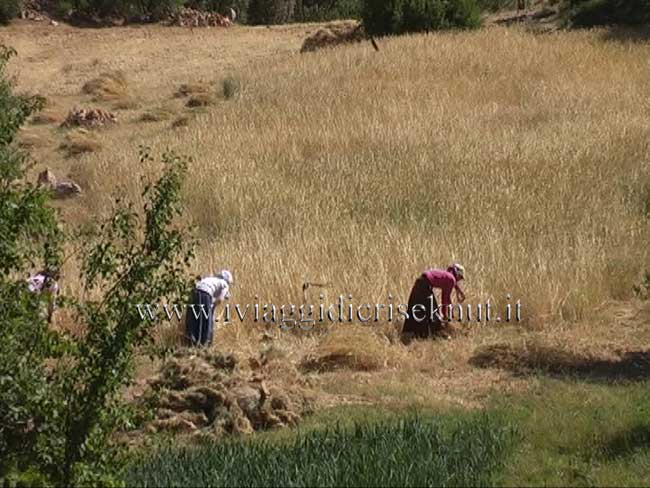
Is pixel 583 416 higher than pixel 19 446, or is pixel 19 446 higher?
pixel 19 446

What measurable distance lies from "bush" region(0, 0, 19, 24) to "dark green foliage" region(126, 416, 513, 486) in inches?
1435

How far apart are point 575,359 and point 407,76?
15469mm

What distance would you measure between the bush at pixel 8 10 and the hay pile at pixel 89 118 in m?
16.5

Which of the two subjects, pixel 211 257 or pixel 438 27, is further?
pixel 438 27

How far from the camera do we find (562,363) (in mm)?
9984

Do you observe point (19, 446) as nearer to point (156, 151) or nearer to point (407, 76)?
point (156, 151)

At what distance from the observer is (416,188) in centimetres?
1656

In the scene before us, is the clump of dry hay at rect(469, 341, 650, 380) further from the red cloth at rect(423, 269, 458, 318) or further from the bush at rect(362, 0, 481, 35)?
the bush at rect(362, 0, 481, 35)

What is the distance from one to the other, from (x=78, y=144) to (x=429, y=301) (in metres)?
14.2

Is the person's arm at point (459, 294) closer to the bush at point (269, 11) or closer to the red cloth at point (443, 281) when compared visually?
the red cloth at point (443, 281)

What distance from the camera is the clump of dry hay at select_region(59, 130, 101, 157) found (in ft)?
76.2

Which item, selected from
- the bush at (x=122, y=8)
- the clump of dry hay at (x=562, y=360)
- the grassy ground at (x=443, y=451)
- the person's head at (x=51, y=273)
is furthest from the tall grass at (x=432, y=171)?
the bush at (x=122, y=8)

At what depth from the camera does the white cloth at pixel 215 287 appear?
10719 millimetres

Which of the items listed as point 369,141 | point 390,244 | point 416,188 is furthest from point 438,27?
point 390,244
